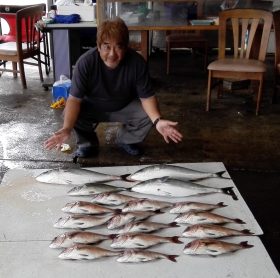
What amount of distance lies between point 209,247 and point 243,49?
138 inches

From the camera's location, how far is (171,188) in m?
2.09

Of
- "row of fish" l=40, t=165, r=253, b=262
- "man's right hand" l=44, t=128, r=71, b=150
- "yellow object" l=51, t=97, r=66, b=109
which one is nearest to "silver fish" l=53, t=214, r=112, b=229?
"row of fish" l=40, t=165, r=253, b=262

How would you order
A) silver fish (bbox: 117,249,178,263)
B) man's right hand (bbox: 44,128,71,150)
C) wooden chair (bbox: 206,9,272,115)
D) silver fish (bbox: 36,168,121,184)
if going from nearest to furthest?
silver fish (bbox: 117,249,178,263)
silver fish (bbox: 36,168,121,184)
man's right hand (bbox: 44,128,71,150)
wooden chair (bbox: 206,9,272,115)

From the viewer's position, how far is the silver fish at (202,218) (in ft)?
6.07

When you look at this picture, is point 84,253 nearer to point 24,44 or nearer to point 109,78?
point 109,78

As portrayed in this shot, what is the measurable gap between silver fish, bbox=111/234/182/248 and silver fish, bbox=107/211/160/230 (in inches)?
4.2

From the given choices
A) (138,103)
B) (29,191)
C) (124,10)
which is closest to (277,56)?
(124,10)

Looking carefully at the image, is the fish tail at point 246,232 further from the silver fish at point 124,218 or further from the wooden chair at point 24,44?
the wooden chair at point 24,44

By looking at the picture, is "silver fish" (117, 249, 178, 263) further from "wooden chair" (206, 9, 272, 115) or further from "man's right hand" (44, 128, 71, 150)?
"wooden chair" (206, 9, 272, 115)

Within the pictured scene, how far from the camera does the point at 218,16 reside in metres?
4.80

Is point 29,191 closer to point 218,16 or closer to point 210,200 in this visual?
point 210,200

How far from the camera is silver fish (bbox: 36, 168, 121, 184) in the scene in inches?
87.1

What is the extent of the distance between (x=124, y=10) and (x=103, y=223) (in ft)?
11.3

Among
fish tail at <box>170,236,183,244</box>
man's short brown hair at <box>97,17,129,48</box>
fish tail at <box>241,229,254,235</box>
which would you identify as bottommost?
fish tail at <box>170,236,183,244</box>
